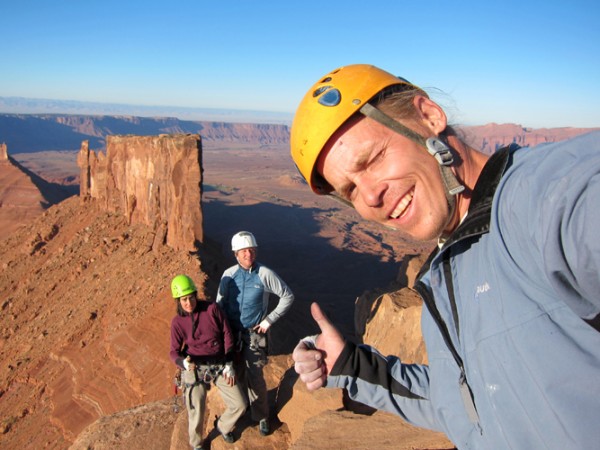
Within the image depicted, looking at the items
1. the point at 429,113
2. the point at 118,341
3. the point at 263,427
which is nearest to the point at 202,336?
the point at 263,427

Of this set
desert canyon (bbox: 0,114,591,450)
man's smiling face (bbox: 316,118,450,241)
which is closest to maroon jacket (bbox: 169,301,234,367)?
desert canyon (bbox: 0,114,591,450)

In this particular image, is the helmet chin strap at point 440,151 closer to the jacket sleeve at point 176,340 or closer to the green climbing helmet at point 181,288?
the green climbing helmet at point 181,288

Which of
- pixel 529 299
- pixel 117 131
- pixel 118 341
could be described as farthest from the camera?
pixel 117 131

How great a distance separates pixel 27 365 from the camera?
37.9ft

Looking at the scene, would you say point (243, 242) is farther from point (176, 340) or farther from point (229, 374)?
point (229, 374)

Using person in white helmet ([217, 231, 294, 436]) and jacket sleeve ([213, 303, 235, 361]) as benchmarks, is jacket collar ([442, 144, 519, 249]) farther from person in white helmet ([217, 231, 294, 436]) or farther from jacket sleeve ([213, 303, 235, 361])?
person in white helmet ([217, 231, 294, 436])

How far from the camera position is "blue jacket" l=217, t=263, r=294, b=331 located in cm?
534

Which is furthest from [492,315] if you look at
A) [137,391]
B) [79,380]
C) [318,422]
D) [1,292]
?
[1,292]

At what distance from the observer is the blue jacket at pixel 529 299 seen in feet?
2.65

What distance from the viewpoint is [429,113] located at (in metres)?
1.58

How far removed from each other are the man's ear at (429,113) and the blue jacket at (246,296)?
4023mm

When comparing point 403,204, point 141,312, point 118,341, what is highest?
point 403,204

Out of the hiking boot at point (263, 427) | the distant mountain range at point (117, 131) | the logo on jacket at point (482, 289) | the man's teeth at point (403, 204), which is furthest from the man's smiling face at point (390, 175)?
the distant mountain range at point (117, 131)

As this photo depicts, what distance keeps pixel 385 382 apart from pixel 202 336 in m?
3.38
